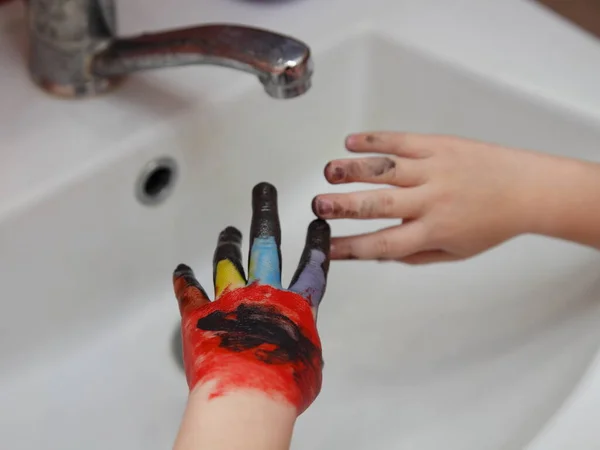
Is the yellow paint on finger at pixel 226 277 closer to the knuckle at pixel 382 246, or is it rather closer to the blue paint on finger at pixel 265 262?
the blue paint on finger at pixel 265 262

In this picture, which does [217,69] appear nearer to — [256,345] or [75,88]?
[75,88]

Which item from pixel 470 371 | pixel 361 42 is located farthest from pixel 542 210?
pixel 361 42

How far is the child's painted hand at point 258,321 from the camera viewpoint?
0.37 m

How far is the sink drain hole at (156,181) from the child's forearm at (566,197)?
0.28 meters

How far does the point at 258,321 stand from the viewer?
1.29 ft

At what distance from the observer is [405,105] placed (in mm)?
714

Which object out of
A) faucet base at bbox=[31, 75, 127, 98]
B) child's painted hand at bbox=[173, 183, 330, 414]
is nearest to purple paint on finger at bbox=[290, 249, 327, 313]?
child's painted hand at bbox=[173, 183, 330, 414]

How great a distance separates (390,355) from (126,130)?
0.28 m

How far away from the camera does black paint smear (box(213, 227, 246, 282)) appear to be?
0.45 meters

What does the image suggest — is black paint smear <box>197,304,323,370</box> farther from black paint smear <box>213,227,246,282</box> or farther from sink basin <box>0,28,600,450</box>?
sink basin <box>0,28,600,450</box>

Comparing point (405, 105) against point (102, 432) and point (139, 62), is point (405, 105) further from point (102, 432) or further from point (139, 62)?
point (102, 432)

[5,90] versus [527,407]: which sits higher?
[5,90]

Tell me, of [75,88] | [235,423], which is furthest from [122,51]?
[235,423]

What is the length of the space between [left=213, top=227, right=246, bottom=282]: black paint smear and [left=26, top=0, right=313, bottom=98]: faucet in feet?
0.33
